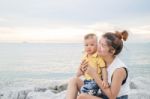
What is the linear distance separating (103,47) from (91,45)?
43 cm

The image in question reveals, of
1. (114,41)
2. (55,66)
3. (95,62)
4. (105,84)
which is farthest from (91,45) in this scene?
(55,66)

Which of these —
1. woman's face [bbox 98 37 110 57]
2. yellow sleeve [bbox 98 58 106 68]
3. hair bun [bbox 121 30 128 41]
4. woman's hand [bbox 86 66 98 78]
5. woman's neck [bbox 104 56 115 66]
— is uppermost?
hair bun [bbox 121 30 128 41]

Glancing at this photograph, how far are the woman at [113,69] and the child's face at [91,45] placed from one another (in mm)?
326

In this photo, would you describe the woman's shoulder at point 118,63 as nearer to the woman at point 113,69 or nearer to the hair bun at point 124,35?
the woman at point 113,69

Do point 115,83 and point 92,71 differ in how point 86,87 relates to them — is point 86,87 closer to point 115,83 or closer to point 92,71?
point 92,71

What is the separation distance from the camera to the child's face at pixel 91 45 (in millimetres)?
6129

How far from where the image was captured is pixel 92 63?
6.01m

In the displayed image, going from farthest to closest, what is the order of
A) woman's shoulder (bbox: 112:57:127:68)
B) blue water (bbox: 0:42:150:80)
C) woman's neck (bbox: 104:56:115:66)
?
1. blue water (bbox: 0:42:150:80)
2. woman's neck (bbox: 104:56:115:66)
3. woman's shoulder (bbox: 112:57:127:68)

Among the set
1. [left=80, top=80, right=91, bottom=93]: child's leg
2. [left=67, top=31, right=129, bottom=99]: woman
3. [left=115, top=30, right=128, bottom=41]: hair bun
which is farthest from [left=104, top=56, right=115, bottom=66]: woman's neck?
[left=80, top=80, right=91, bottom=93]: child's leg

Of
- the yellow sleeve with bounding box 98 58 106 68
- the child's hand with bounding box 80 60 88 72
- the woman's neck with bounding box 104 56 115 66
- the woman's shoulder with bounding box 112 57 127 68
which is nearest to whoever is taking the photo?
the woman's shoulder with bounding box 112 57 127 68

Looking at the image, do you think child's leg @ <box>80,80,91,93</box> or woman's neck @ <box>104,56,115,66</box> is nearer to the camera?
woman's neck @ <box>104,56,115,66</box>

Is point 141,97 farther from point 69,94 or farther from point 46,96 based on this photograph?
point 69,94

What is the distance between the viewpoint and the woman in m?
5.59

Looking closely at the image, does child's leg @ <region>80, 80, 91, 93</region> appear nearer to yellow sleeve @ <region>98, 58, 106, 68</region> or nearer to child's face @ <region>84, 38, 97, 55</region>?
yellow sleeve @ <region>98, 58, 106, 68</region>
